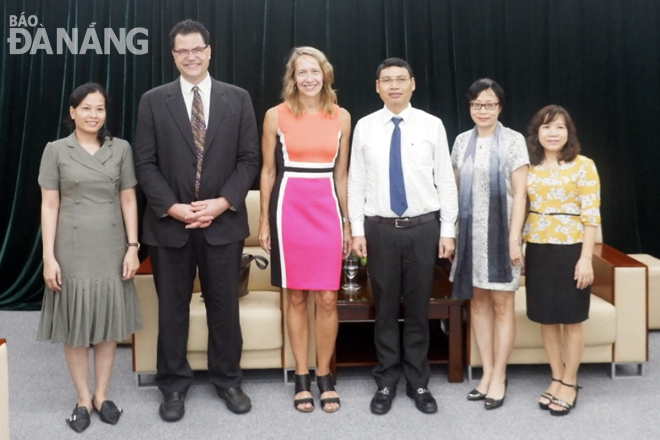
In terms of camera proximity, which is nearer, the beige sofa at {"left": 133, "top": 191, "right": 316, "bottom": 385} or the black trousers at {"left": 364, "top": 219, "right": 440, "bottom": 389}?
the black trousers at {"left": 364, "top": 219, "right": 440, "bottom": 389}

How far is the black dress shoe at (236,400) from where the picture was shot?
10.4 ft

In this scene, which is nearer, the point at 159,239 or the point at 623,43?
the point at 159,239

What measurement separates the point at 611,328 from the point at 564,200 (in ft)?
2.66

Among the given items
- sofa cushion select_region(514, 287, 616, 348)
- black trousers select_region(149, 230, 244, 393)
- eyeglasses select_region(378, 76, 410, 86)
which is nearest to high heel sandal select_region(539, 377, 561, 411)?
sofa cushion select_region(514, 287, 616, 348)

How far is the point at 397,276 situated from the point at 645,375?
1416 millimetres

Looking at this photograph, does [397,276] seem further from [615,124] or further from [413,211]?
[615,124]

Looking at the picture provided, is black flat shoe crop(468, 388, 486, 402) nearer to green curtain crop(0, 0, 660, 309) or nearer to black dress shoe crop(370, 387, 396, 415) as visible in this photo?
black dress shoe crop(370, 387, 396, 415)

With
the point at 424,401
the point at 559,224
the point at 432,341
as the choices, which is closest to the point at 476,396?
the point at 424,401

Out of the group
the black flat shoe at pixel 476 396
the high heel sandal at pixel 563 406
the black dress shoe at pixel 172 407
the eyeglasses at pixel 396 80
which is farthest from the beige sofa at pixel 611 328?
the black dress shoe at pixel 172 407

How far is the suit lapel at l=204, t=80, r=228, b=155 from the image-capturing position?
3.02m

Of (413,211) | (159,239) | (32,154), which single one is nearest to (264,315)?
(159,239)

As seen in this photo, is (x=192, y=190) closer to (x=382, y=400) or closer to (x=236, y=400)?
(x=236, y=400)

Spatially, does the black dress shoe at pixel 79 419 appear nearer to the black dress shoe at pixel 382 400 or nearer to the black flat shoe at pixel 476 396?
the black dress shoe at pixel 382 400

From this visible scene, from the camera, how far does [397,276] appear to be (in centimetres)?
315
